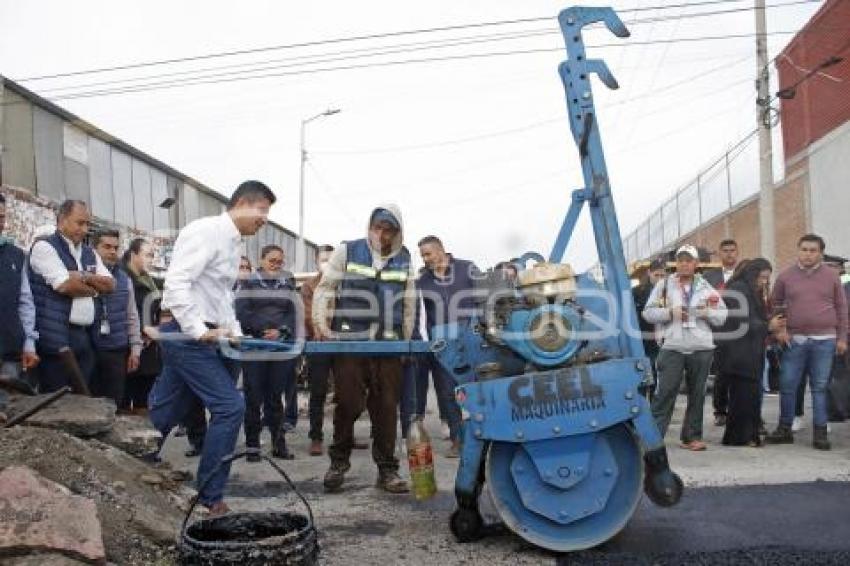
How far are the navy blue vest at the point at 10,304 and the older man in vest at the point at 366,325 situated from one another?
6.47 ft

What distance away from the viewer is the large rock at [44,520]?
307cm

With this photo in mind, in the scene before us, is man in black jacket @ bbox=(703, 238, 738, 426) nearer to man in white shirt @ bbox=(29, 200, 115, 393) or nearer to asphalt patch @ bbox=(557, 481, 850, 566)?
asphalt patch @ bbox=(557, 481, 850, 566)

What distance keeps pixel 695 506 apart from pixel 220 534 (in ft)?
9.96

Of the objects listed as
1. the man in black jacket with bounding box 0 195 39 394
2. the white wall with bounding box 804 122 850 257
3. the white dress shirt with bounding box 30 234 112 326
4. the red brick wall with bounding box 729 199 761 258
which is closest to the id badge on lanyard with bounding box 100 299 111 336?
the white dress shirt with bounding box 30 234 112 326

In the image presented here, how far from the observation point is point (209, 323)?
14.9 feet

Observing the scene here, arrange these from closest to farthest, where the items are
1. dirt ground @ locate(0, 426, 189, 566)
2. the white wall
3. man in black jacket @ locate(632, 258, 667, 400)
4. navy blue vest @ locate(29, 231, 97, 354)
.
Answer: dirt ground @ locate(0, 426, 189, 566) < navy blue vest @ locate(29, 231, 97, 354) < man in black jacket @ locate(632, 258, 667, 400) < the white wall

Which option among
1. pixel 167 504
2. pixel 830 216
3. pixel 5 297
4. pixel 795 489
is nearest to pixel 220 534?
pixel 167 504

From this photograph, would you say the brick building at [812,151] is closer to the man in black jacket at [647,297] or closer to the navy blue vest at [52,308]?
the man in black jacket at [647,297]

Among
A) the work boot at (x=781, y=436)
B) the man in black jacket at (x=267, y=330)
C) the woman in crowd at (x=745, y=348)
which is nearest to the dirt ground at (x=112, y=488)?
the man in black jacket at (x=267, y=330)

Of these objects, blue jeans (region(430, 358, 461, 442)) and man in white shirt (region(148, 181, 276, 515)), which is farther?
blue jeans (region(430, 358, 461, 442))

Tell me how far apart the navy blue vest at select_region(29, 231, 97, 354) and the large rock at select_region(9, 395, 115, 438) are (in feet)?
1.77

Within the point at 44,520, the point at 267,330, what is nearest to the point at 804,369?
the point at 267,330

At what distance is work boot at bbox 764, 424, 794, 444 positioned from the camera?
7.22m

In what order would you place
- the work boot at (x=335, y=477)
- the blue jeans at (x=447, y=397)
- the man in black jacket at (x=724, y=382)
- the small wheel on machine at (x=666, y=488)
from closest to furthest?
the small wheel on machine at (x=666, y=488) < the work boot at (x=335, y=477) < the blue jeans at (x=447, y=397) < the man in black jacket at (x=724, y=382)
